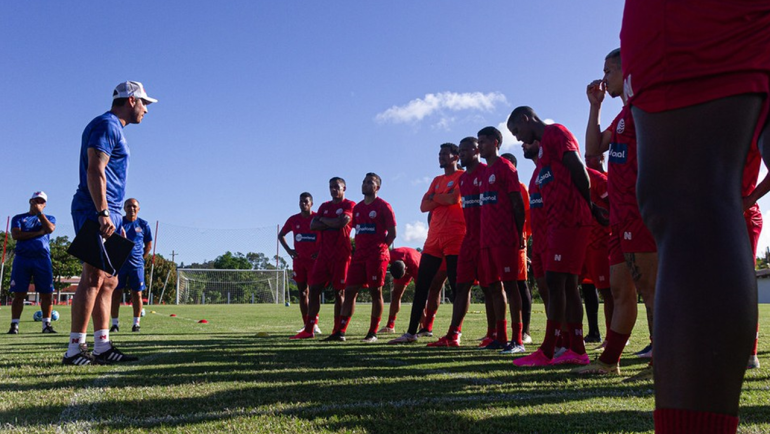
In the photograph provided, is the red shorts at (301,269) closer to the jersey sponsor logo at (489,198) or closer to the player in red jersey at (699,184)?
the jersey sponsor logo at (489,198)

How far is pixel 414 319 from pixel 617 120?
13.2 ft

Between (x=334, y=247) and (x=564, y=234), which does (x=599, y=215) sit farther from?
(x=334, y=247)

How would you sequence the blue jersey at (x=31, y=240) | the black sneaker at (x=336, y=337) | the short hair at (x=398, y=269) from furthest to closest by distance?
the blue jersey at (x=31, y=240)
the short hair at (x=398, y=269)
the black sneaker at (x=336, y=337)

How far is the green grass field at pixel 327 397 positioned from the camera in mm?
2209

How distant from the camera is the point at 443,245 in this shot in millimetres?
7758

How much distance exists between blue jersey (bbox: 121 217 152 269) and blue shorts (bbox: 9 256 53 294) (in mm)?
1450

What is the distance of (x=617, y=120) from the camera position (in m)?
4.11

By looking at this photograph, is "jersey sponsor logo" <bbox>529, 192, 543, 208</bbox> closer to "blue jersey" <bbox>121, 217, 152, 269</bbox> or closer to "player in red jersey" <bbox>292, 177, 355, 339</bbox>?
"player in red jersey" <bbox>292, 177, 355, 339</bbox>

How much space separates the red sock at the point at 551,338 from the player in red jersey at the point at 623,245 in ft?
2.02

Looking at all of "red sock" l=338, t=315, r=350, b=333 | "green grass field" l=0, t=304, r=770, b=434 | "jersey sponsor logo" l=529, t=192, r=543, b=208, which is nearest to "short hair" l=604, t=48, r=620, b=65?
"jersey sponsor logo" l=529, t=192, r=543, b=208

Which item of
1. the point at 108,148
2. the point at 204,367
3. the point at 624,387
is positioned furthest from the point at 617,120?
the point at 108,148

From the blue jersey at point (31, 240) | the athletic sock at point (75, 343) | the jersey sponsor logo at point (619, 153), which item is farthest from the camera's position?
the blue jersey at point (31, 240)

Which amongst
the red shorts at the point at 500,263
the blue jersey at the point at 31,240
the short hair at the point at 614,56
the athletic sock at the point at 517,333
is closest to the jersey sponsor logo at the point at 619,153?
the short hair at the point at 614,56

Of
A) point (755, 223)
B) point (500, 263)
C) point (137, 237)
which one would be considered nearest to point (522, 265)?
point (500, 263)
